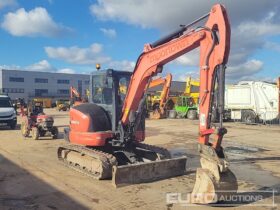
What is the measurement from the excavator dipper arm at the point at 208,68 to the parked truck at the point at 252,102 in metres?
19.8

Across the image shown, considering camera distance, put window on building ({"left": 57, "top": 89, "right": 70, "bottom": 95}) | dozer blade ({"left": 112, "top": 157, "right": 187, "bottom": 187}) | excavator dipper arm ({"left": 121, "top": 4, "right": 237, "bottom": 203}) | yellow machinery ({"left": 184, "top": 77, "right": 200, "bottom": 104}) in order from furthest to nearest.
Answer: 1. window on building ({"left": 57, "top": 89, "right": 70, "bottom": 95})
2. yellow machinery ({"left": 184, "top": 77, "right": 200, "bottom": 104})
3. dozer blade ({"left": 112, "top": 157, "right": 187, "bottom": 187})
4. excavator dipper arm ({"left": 121, "top": 4, "right": 237, "bottom": 203})

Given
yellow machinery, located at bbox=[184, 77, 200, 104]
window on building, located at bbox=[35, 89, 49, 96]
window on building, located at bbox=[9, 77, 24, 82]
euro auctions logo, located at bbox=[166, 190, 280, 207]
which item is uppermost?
window on building, located at bbox=[9, 77, 24, 82]

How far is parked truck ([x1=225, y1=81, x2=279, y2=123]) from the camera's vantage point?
91.7 feet

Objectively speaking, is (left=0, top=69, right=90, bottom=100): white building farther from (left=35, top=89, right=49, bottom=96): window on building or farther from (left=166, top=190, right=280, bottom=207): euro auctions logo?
(left=166, top=190, right=280, bottom=207): euro auctions logo

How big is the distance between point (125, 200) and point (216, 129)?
2344 millimetres

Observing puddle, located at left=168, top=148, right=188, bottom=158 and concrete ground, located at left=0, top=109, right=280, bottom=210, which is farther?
puddle, located at left=168, top=148, right=188, bottom=158

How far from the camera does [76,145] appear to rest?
11188 millimetres

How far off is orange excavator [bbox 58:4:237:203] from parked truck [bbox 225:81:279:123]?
19.3m

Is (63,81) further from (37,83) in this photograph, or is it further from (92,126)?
(92,126)

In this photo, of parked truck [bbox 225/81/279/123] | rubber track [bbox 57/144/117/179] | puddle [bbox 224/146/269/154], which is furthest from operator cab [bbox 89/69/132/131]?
parked truck [bbox 225/81/279/123]

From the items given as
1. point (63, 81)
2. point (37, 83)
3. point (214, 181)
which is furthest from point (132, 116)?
point (63, 81)

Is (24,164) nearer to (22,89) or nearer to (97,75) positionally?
(97,75)

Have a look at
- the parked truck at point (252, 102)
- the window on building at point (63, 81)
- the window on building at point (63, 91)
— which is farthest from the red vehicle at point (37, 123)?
the window on building at point (63, 81)

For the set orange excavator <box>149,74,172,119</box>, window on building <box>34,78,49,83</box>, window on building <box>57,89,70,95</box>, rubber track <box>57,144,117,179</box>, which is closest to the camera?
rubber track <box>57,144,117,179</box>
